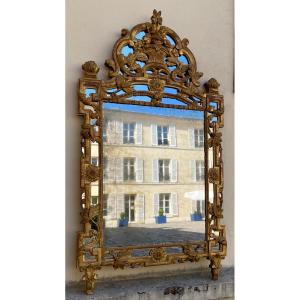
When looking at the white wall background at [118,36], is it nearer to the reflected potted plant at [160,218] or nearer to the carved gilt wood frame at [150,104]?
the carved gilt wood frame at [150,104]

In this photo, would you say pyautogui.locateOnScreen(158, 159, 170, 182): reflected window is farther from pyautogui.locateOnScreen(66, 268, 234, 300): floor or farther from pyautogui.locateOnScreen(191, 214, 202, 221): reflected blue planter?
pyautogui.locateOnScreen(66, 268, 234, 300): floor

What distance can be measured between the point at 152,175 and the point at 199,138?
0.30 meters

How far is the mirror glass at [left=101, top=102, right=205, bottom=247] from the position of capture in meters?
1.54

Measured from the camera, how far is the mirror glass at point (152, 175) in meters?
1.54

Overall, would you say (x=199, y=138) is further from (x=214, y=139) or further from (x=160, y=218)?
(x=160, y=218)

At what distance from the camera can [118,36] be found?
1623mm

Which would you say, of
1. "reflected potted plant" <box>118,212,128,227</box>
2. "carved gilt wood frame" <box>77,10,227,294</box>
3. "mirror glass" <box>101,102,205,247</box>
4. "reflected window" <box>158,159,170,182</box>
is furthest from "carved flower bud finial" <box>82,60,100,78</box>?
"reflected potted plant" <box>118,212,128,227</box>

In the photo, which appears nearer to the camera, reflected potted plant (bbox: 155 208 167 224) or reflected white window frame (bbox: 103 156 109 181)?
reflected white window frame (bbox: 103 156 109 181)

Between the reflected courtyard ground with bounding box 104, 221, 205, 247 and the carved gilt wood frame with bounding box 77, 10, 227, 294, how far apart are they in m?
0.02
